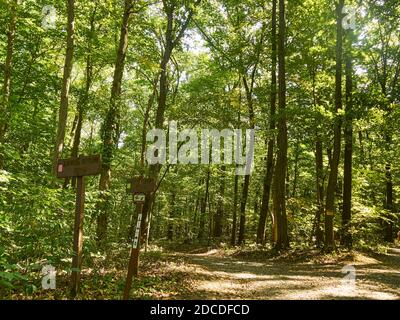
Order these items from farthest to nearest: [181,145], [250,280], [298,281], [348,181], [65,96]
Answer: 1. [348,181]
2. [181,145]
3. [65,96]
4. [250,280]
5. [298,281]

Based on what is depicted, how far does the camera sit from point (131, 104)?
108 ft

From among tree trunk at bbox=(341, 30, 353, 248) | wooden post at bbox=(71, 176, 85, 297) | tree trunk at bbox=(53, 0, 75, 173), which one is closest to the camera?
wooden post at bbox=(71, 176, 85, 297)

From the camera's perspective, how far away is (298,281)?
1073 centimetres

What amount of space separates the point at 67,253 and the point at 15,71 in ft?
40.1

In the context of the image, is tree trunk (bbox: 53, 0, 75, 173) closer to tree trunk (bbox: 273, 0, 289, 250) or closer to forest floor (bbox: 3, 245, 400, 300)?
forest floor (bbox: 3, 245, 400, 300)

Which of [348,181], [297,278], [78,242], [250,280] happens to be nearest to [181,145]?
[250,280]

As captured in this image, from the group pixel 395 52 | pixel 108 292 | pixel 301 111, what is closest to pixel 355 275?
pixel 301 111

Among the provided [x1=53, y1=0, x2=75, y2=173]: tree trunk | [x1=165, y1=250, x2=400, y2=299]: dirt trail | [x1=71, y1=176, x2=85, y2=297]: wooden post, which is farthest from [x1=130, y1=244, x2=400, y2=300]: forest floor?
[x1=53, y1=0, x2=75, y2=173]: tree trunk

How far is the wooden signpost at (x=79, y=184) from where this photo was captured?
7168mm

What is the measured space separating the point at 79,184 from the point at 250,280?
6130 mm

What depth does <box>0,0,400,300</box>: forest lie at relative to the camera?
7594 mm

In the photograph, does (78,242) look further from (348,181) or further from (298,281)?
(348,181)

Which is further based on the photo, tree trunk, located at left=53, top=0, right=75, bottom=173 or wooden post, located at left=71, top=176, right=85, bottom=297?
tree trunk, located at left=53, top=0, right=75, bottom=173

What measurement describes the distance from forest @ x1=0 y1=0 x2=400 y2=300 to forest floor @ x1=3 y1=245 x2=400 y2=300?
6 cm
